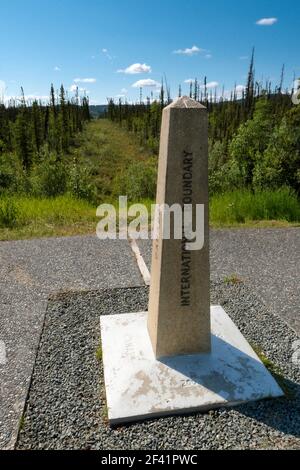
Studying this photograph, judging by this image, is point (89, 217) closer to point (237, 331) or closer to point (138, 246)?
point (138, 246)

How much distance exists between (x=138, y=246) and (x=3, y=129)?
93.1 ft

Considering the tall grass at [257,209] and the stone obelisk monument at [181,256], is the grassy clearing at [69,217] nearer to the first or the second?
the tall grass at [257,209]

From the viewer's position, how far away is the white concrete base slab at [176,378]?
2.54m

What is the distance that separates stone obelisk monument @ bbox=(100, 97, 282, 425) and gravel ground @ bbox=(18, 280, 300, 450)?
0.09 metres

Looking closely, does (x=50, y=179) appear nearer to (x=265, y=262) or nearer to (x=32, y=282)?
(x=32, y=282)

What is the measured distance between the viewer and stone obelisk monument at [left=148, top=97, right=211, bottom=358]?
2516 millimetres

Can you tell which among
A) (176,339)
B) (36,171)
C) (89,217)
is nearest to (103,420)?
(176,339)

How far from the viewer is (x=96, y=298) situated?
4.20m

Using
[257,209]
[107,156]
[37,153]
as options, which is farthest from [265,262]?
[107,156]

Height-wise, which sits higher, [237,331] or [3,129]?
[3,129]

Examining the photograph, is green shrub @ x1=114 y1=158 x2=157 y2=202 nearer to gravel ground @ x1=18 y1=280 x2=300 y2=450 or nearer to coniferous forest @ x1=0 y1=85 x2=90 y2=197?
coniferous forest @ x1=0 y1=85 x2=90 y2=197

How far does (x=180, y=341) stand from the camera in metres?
2.97
